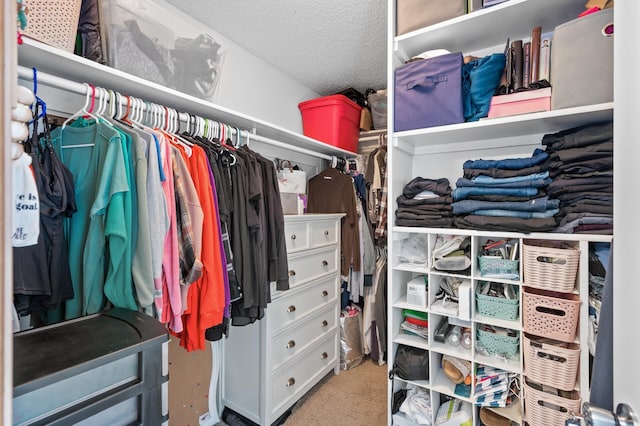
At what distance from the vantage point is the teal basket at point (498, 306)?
1265 mm

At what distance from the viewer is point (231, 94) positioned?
1.98 m

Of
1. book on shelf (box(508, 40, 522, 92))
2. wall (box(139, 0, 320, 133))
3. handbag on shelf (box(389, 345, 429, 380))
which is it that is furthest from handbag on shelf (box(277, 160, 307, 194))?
book on shelf (box(508, 40, 522, 92))

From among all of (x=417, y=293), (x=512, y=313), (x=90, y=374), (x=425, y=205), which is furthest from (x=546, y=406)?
(x=90, y=374)

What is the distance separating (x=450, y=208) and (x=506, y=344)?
0.65 metres

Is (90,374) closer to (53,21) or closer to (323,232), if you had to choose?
(53,21)

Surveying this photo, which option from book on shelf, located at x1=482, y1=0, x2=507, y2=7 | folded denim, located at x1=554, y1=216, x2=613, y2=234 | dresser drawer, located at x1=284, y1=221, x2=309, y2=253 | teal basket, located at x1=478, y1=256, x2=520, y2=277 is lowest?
teal basket, located at x1=478, y1=256, x2=520, y2=277

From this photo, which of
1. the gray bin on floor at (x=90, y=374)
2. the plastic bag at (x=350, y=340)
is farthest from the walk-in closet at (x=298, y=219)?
the plastic bag at (x=350, y=340)

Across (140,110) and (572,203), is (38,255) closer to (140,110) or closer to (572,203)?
(140,110)

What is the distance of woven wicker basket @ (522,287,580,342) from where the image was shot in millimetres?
1113

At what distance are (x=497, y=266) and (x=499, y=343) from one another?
34 centimetres

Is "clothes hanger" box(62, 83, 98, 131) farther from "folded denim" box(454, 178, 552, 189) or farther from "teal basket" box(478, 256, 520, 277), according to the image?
"teal basket" box(478, 256, 520, 277)

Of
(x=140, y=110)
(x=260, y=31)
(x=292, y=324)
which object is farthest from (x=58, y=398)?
(x=260, y=31)

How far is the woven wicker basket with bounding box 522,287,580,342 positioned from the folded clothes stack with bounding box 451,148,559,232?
28 cm

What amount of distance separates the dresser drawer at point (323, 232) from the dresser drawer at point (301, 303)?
11.3 inches
